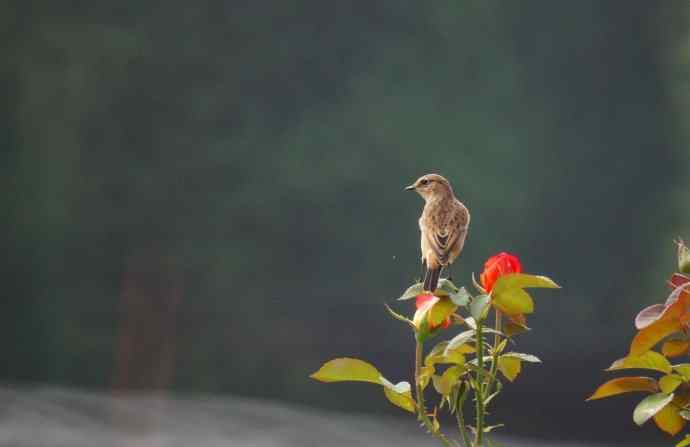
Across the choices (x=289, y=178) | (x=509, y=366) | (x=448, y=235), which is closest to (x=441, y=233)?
(x=448, y=235)

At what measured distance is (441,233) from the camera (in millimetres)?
633

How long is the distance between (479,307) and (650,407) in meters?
0.11

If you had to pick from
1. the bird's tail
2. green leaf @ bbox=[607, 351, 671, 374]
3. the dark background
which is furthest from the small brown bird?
the dark background

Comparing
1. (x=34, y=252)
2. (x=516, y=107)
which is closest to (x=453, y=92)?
(x=516, y=107)

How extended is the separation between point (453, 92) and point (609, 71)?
1.36ft

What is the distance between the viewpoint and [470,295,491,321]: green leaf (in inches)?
19.5

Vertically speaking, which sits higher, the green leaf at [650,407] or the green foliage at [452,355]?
the green foliage at [452,355]

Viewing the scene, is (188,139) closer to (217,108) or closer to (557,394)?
(217,108)

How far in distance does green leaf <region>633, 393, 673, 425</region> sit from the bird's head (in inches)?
9.3

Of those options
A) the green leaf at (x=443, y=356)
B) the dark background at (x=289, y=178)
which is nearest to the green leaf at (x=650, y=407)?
the green leaf at (x=443, y=356)

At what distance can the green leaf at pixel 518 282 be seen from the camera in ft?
1.62

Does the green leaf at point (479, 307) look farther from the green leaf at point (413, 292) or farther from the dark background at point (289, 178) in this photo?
the dark background at point (289, 178)

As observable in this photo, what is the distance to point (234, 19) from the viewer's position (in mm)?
2449

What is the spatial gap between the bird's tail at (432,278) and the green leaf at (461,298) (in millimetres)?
41
